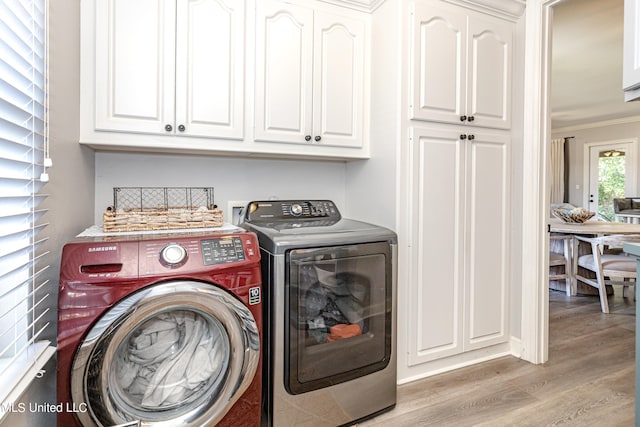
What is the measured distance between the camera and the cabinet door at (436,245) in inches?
74.8

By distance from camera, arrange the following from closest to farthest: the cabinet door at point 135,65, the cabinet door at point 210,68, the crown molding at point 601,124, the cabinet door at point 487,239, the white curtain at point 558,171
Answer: the cabinet door at point 135,65 < the cabinet door at point 210,68 < the cabinet door at point 487,239 < the crown molding at point 601,124 < the white curtain at point 558,171

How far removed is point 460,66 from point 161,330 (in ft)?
6.83

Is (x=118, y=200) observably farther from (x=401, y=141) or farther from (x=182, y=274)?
(x=401, y=141)

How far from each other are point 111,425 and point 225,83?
1.54 meters

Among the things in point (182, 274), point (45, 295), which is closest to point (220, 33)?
point (182, 274)

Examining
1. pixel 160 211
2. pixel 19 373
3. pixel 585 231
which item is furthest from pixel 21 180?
pixel 585 231

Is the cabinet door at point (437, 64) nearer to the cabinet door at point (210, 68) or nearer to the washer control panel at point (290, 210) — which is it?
the washer control panel at point (290, 210)

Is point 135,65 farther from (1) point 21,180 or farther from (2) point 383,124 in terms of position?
(2) point 383,124

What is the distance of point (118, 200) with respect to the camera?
1.81 metres

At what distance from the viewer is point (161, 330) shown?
128 cm

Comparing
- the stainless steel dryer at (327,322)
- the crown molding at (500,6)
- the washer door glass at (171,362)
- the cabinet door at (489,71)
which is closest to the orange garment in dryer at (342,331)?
the stainless steel dryer at (327,322)

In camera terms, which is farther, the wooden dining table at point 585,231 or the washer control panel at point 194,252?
the wooden dining table at point 585,231

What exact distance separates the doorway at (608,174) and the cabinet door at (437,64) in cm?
709

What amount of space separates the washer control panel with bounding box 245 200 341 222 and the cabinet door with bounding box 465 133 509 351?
2.82ft
